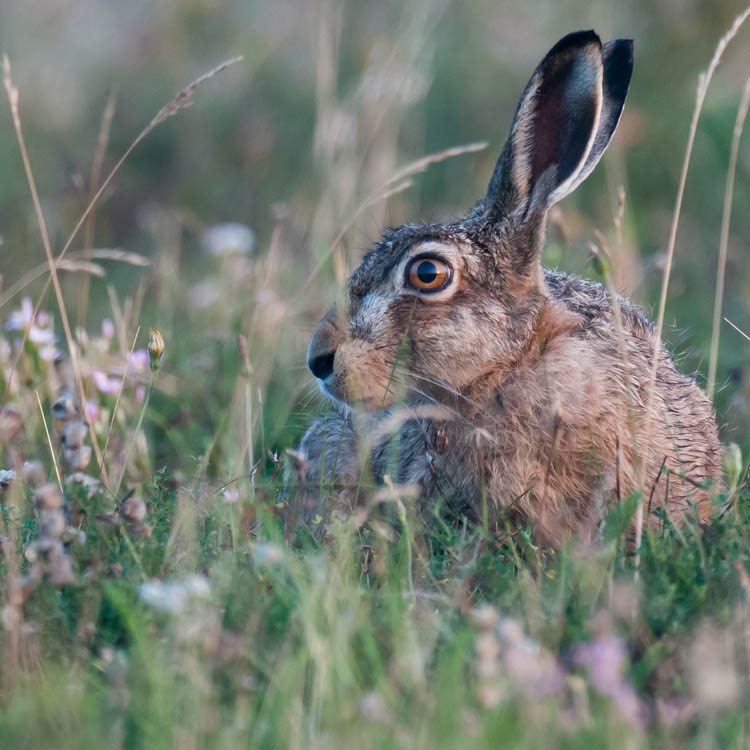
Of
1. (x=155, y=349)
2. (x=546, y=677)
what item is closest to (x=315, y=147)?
(x=155, y=349)

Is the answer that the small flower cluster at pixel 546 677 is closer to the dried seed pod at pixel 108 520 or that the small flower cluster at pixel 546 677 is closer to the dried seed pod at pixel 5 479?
the dried seed pod at pixel 108 520

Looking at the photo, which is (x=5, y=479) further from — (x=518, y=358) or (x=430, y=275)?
(x=518, y=358)

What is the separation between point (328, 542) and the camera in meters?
3.54

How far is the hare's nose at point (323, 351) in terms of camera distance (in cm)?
399

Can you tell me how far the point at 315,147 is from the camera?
6770 mm

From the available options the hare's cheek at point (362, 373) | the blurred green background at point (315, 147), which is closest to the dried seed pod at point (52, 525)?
the hare's cheek at point (362, 373)

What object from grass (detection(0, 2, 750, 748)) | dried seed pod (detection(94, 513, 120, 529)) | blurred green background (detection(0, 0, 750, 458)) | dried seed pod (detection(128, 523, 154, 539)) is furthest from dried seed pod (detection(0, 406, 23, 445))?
blurred green background (detection(0, 0, 750, 458))

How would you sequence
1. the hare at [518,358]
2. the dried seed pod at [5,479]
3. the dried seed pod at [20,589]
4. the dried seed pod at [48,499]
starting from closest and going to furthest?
the dried seed pod at [20,589]
the dried seed pod at [48,499]
the dried seed pod at [5,479]
the hare at [518,358]

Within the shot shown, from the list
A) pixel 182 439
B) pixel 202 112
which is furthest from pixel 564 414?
pixel 202 112

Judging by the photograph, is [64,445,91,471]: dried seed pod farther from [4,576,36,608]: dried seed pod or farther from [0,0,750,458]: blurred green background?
[0,0,750,458]: blurred green background

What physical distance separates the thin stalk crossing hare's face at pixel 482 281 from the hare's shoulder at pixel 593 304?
220 mm

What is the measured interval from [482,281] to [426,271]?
0.21m

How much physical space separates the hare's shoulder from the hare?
0.02 meters

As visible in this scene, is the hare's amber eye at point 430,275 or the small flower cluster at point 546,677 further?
the hare's amber eye at point 430,275
